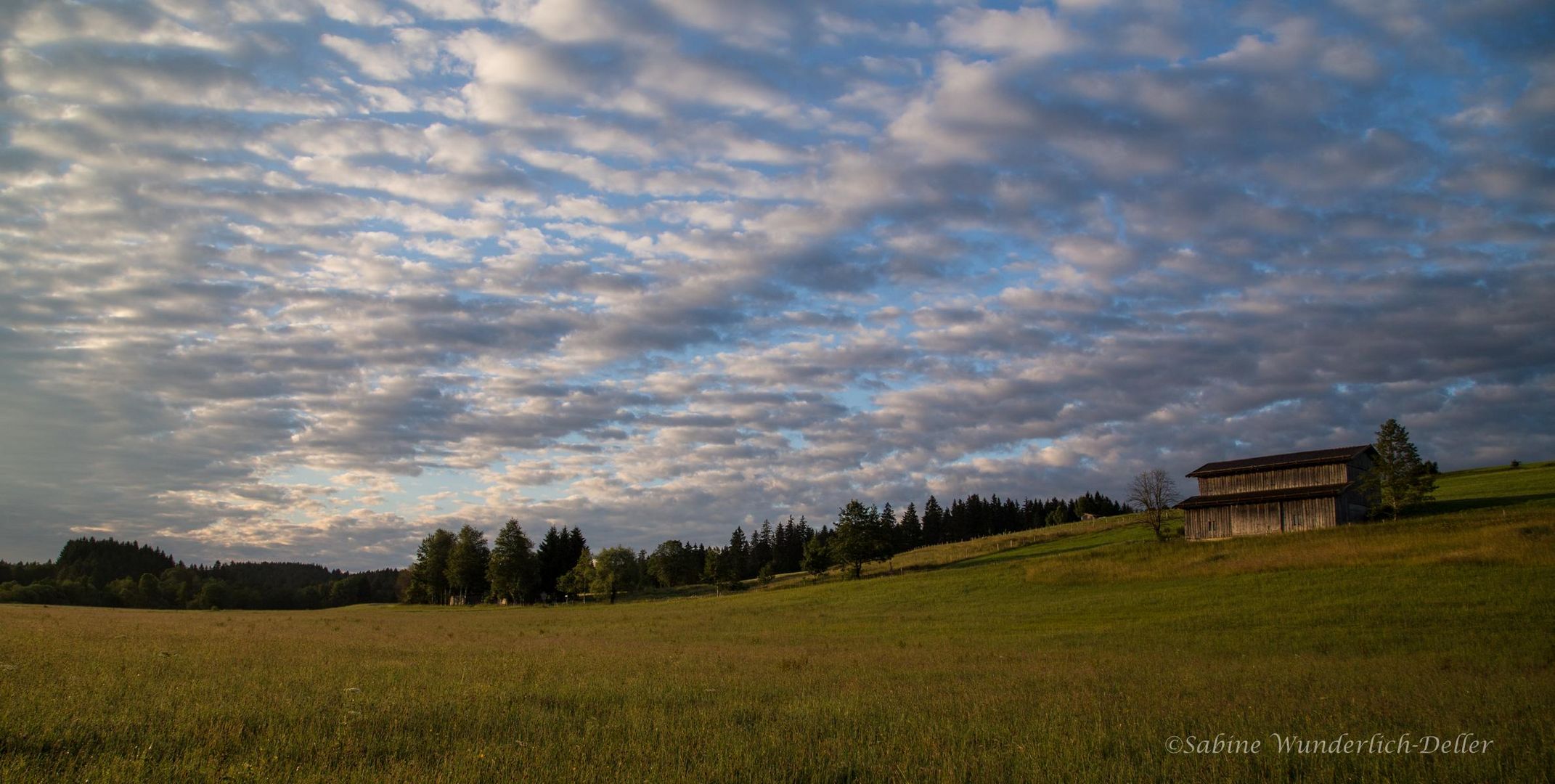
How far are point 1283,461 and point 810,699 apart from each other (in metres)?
77.7

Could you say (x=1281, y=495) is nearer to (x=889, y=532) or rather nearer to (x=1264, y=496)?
(x=1264, y=496)

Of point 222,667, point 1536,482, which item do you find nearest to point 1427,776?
point 222,667

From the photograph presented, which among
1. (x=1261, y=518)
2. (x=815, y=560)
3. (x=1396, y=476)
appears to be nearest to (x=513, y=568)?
(x=815, y=560)

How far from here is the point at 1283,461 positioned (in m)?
74.4

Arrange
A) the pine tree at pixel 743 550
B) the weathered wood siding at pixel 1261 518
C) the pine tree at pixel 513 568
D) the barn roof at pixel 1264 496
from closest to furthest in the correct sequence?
the weathered wood siding at pixel 1261 518
the barn roof at pixel 1264 496
the pine tree at pixel 513 568
the pine tree at pixel 743 550

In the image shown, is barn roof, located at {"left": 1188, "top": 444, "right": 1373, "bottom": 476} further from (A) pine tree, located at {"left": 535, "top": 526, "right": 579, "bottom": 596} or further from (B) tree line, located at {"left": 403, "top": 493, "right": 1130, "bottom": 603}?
(A) pine tree, located at {"left": 535, "top": 526, "right": 579, "bottom": 596}

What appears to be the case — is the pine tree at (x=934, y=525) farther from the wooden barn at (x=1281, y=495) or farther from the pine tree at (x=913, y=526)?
the wooden barn at (x=1281, y=495)

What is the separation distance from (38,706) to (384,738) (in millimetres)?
4475

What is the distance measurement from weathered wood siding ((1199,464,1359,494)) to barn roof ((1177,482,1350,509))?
920 mm

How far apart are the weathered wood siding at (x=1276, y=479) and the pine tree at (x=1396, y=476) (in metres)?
2.20

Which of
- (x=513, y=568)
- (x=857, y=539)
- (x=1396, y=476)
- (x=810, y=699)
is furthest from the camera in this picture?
(x=513, y=568)

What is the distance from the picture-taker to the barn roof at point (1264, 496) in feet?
222

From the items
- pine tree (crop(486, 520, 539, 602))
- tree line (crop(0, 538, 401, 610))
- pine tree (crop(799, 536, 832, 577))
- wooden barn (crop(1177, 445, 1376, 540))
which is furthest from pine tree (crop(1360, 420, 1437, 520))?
tree line (crop(0, 538, 401, 610))

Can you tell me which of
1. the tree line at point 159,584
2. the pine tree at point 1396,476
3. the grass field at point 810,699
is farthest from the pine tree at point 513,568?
the pine tree at point 1396,476
